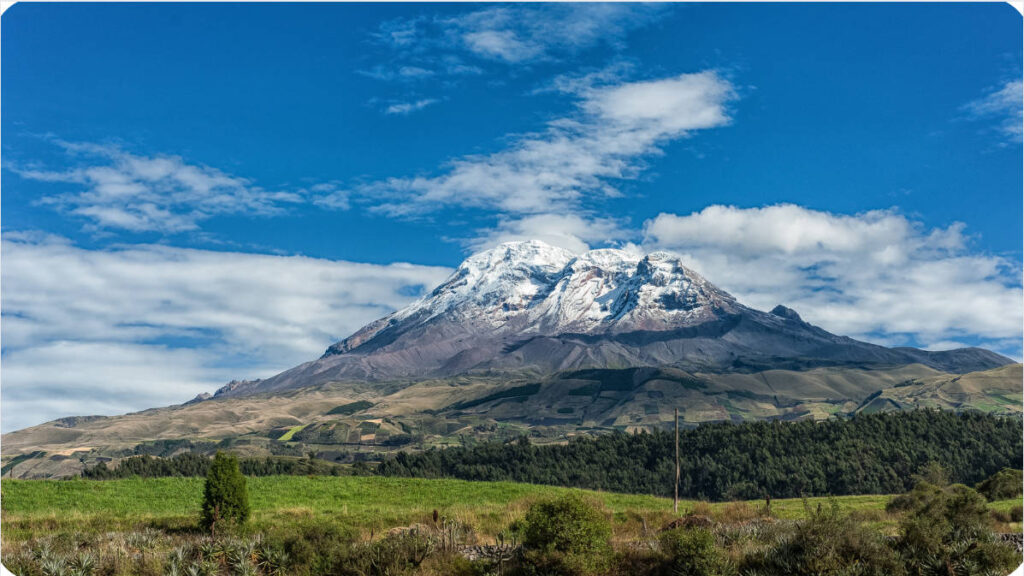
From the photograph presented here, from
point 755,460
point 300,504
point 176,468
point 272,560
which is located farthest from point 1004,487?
point 176,468

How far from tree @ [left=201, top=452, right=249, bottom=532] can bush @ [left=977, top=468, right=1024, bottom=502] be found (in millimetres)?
37933

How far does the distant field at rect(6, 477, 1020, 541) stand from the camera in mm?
28703

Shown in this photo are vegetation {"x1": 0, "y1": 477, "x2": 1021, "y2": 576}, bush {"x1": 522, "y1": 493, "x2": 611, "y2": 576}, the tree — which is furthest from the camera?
the tree

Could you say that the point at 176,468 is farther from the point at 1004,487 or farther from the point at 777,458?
the point at 777,458

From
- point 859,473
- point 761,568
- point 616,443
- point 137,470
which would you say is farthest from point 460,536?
point 616,443

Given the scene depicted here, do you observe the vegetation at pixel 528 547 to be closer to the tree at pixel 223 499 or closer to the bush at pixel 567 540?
the bush at pixel 567 540

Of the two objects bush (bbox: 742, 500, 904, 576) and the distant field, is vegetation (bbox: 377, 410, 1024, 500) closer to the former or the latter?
the distant field

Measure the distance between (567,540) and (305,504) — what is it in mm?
21008

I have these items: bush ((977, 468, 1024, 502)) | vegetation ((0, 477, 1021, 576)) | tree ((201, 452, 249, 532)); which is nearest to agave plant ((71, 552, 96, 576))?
vegetation ((0, 477, 1021, 576))

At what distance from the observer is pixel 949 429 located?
9675cm

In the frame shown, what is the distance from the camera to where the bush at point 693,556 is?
777 inches

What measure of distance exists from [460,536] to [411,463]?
110m

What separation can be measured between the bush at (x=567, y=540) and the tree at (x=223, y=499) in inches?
386

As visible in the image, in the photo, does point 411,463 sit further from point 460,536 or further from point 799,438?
point 460,536
